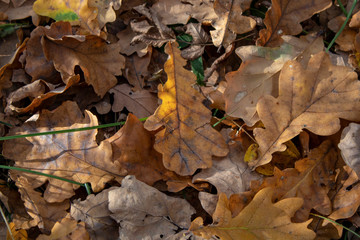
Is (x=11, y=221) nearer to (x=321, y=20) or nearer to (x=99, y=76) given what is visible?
(x=99, y=76)

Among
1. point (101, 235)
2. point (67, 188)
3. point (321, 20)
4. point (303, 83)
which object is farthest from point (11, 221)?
point (321, 20)

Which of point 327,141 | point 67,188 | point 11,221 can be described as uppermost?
point 327,141

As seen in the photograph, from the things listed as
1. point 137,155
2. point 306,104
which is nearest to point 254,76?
point 306,104

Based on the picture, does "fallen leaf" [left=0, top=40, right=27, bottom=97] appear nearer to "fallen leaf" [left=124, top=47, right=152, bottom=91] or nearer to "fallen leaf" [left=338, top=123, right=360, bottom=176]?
"fallen leaf" [left=124, top=47, right=152, bottom=91]

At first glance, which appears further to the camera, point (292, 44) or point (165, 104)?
point (292, 44)

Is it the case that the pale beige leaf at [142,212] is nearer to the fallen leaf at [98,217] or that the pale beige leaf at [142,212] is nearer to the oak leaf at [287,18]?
the fallen leaf at [98,217]

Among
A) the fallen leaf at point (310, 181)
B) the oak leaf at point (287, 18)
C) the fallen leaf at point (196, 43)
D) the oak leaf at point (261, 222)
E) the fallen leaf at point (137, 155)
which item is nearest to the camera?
the oak leaf at point (261, 222)

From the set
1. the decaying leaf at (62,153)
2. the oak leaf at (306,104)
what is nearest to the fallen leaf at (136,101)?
the decaying leaf at (62,153)

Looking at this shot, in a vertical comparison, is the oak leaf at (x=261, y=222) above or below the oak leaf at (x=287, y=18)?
below
